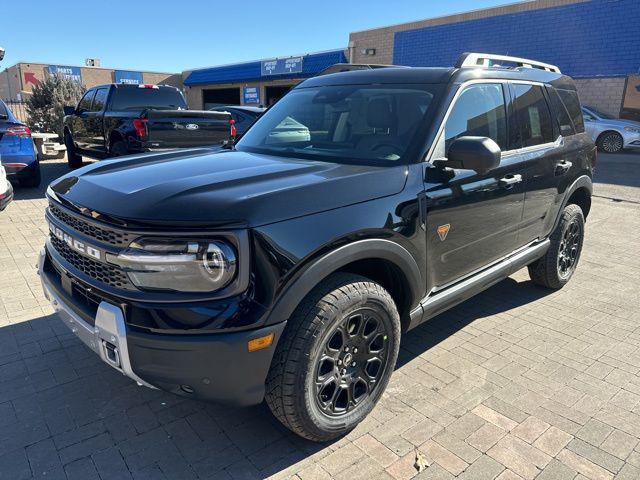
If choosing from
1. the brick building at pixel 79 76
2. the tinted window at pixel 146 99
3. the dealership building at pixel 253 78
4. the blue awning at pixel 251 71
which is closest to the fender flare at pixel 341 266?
the tinted window at pixel 146 99

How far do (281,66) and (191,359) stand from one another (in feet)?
95.5

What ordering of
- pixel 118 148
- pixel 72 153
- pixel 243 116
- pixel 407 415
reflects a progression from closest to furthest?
pixel 407 415
pixel 118 148
pixel 243 116
pixel 72 153

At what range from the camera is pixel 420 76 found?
3250 millimetres

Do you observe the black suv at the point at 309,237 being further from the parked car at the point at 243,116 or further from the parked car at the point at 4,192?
the parked car at the point at 243,116

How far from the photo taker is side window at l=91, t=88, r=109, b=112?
380 inches

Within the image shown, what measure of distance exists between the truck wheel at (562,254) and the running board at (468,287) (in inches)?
14.1

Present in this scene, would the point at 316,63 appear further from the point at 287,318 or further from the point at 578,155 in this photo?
the point at 287,318

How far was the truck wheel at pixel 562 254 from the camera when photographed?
14.7ft

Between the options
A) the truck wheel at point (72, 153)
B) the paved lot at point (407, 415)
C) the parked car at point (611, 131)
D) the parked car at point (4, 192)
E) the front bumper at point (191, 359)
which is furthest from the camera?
the parked car at point (611, 131)

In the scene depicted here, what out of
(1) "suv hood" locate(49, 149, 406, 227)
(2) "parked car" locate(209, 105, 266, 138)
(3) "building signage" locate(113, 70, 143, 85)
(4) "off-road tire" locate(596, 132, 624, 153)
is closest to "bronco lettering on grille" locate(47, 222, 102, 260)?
(1) "suv hood" locate(49, 149, 406, 227)

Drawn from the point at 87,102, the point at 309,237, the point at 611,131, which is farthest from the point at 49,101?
the point at 309,237

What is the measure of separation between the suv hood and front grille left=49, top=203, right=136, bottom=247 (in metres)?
0.08

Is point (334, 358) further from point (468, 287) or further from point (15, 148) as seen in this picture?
point (15, 148)

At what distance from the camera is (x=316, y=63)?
→ 27.0m
